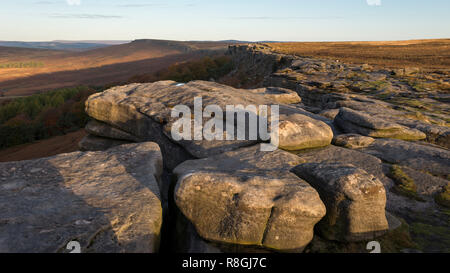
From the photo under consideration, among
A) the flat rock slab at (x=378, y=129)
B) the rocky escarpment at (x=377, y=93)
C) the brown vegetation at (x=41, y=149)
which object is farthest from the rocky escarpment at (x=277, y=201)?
the brown vegetation at (x=41, y=149)

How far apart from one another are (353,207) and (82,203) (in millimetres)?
4748

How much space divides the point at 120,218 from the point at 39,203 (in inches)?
63.4

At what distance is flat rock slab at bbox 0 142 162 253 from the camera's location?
415 centimetres

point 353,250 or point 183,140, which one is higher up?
point 183,140

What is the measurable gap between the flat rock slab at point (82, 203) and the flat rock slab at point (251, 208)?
845 millimetres

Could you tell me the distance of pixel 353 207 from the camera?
15.0ft

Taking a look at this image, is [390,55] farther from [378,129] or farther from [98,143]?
[98,143]

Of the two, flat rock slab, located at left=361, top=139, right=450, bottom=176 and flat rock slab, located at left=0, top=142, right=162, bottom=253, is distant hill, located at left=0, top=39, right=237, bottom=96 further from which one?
flat rock slab, located at left=361, top=139, right=450, bottom=176

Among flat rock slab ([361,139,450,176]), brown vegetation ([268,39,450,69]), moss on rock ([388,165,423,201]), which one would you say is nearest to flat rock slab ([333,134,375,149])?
flat rock slab ([361,139,450,176])

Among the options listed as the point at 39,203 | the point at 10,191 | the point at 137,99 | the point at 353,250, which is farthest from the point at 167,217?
the point at 137,99

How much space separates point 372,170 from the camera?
718 centimetres

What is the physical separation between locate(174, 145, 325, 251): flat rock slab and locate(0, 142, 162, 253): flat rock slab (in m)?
0.85

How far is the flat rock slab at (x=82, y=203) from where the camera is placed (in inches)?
163
